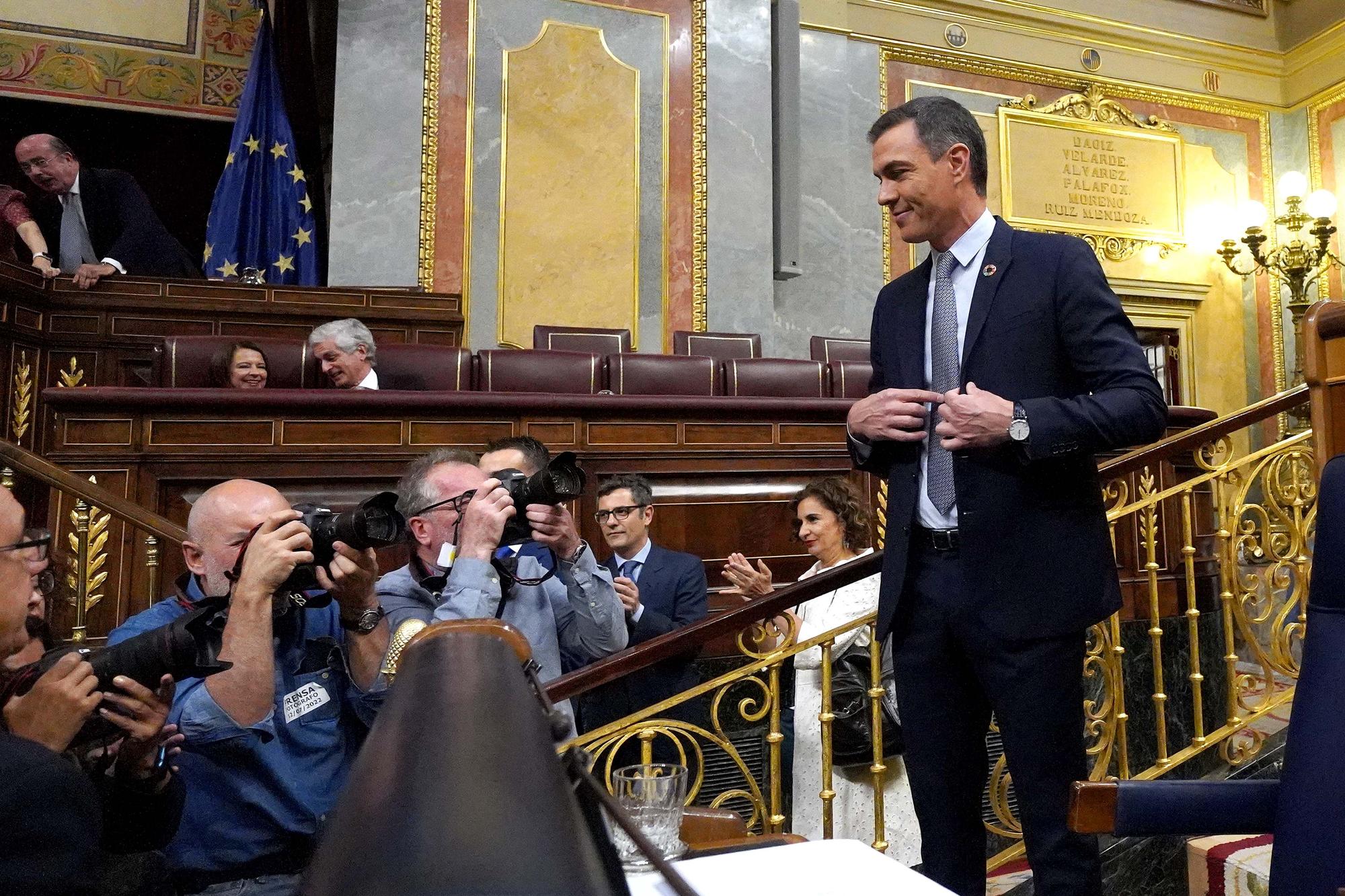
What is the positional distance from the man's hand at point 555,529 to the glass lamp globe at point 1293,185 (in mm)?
6905

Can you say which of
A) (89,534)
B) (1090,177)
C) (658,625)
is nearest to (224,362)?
(89,534)

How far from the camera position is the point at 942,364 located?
146 cm

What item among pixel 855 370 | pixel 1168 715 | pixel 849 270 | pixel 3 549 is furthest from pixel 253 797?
pixel 849 270

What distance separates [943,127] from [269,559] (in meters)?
1.13

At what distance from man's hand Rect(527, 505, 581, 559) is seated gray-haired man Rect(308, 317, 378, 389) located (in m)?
1.99

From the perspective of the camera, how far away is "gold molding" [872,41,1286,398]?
707 cm

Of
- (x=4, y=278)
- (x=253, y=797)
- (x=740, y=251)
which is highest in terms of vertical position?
(x=740, y=251)

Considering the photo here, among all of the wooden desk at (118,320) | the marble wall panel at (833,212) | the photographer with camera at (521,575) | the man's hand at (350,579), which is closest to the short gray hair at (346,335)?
the wooden desk at (118,320)

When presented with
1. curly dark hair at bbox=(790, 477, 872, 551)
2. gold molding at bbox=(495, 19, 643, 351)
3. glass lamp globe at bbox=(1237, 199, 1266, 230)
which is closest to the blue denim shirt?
curly dark hair at bbox=(790, 477, 872, 551)

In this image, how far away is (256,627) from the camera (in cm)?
134

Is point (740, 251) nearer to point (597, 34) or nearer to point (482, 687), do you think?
point (597, 34)

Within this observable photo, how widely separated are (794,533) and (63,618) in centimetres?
197

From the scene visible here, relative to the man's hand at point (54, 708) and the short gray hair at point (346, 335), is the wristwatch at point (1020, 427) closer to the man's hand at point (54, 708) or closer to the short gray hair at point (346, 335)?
the man's hand at point (54, 708)

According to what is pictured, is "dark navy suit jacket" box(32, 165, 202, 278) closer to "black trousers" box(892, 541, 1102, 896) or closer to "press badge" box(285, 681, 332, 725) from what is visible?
"press badge" box(285, 681, 332, 725)
